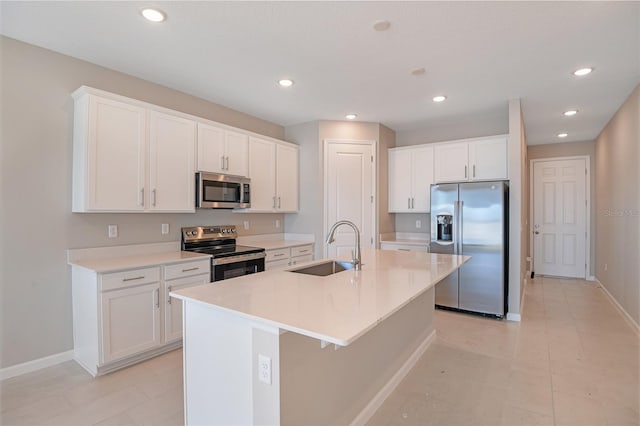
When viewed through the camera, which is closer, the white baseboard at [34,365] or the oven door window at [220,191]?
the white baseboard at [34,365]

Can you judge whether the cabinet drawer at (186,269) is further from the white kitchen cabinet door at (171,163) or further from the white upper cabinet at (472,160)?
the white upper cabinet at (472,160)

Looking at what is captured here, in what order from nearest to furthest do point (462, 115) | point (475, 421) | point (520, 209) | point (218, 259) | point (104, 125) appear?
point (475, 421)
point (104, 125)
point (218, 259)
point (520, 209)
point (462, 115)

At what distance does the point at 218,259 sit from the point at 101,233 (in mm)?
1066

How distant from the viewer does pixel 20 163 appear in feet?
8.46

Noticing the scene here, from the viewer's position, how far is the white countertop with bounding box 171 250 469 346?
123cm

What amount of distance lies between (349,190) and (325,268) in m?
2.29

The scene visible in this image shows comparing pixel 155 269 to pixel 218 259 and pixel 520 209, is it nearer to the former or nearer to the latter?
pixel 218 259

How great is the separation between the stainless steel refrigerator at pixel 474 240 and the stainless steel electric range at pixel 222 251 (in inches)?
92.8

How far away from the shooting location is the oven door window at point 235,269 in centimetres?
327

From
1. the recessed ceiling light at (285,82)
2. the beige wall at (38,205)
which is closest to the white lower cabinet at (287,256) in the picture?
the beige wall at (38,205)

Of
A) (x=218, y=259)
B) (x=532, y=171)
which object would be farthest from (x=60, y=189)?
(x=532, y=171)

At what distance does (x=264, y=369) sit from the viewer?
55.5 inches

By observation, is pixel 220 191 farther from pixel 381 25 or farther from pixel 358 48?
pixel 381 25

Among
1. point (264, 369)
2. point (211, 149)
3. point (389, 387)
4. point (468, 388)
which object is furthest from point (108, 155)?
point (468, 388)
